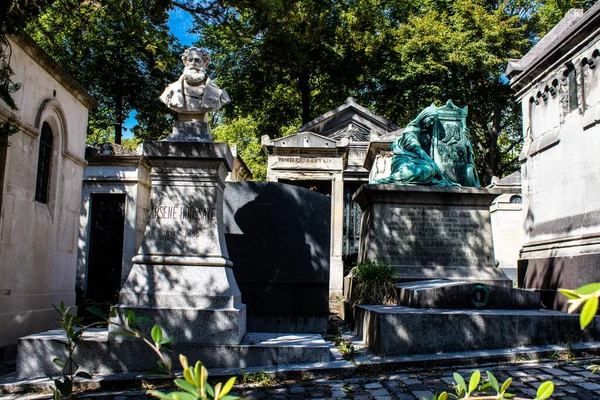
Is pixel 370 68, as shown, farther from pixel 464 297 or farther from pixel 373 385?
pixel 373 385

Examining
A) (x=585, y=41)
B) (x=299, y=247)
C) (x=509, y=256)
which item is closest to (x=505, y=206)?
(x=509, y=256)

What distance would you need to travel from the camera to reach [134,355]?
207 inches

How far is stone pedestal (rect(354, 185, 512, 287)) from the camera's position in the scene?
9.23 meters

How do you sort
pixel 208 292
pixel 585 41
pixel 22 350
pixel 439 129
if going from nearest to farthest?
pixel 22 350, pixel 208 292, pixel 585 41, pixel 439 129

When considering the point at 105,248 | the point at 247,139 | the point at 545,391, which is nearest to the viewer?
the point at 545,391

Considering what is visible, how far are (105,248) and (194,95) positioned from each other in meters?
9.70

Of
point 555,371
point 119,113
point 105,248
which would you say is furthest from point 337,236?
point 119,113

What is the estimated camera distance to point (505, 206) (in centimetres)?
2100

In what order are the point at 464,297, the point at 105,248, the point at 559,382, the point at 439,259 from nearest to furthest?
the point at 559,382 < the point at 464,297 < the point at 439,259 < the point at 105,248

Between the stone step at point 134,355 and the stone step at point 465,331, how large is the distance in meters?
0.92

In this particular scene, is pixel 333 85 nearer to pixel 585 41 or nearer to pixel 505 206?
pixel 505 206

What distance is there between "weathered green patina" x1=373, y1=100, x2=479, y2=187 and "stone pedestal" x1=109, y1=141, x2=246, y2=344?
4882mm

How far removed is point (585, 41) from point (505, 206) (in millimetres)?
13412

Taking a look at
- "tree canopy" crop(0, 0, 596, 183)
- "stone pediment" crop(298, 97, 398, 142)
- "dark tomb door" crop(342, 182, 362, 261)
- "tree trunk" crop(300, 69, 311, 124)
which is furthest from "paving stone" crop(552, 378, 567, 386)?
"tree trunk" crop(300, 69, 311, 124)
